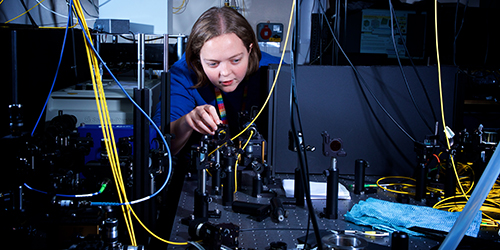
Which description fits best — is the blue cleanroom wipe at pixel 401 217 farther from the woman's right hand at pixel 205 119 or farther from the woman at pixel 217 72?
the woman at pixel 217 72

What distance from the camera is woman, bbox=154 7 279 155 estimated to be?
2.33 metres

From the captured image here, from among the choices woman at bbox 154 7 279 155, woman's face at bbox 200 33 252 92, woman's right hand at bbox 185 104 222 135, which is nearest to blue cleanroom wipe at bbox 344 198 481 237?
woman's right hand at bbox 185 104 222 135

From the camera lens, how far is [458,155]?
1.45 metres

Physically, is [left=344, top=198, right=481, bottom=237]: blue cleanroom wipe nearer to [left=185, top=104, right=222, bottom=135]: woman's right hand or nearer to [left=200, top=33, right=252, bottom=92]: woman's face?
[left=185, top=104, right=222, bottom=135]: woman's right hand

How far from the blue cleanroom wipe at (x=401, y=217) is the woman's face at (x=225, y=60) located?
4.26ft

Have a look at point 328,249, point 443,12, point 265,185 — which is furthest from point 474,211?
point 443,12

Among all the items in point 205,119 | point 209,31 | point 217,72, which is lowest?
point 205,119

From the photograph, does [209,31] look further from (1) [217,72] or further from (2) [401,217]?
(2) [401,217]

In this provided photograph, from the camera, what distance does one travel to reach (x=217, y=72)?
2395mm

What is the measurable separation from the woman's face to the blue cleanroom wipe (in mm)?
1297

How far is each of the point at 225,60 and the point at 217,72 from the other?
0.27 feet

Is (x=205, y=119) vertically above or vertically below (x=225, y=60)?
below

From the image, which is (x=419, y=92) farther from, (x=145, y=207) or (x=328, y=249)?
(x=145, y=207)

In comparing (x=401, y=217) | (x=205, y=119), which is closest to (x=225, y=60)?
(x=205, y=119)
